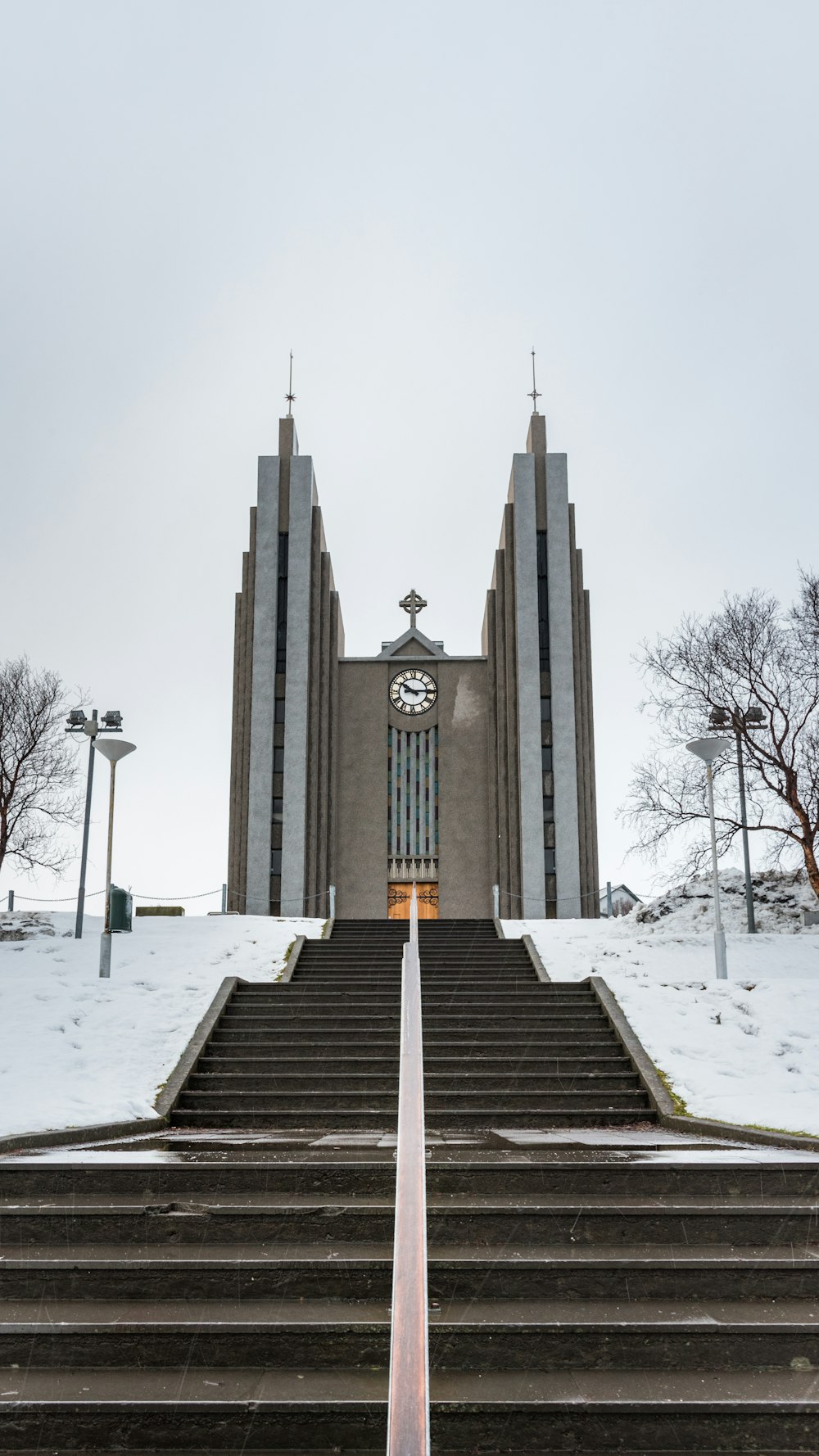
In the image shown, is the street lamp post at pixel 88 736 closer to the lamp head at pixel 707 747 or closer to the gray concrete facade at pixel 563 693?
the lamp head at pixel 707 747

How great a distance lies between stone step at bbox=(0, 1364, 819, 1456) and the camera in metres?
3.58

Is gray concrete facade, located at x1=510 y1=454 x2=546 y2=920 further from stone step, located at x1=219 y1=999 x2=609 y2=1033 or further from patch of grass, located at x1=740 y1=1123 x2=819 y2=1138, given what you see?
patch of grass, located at x1=740 y1=1123 x2=819 y2=1138

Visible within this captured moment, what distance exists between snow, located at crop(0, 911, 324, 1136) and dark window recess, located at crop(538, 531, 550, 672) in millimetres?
14487

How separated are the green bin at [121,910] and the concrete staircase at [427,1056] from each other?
4.03m

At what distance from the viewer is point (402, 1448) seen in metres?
1.84

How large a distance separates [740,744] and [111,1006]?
11.1 m

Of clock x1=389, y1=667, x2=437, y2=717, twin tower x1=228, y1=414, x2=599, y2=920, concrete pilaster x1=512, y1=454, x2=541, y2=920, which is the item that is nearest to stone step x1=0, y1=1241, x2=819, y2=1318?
twin tower x1=228, y1=414, x2=599, y2=920

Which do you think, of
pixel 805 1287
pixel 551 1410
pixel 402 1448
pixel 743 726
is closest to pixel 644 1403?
pixel 551 1410

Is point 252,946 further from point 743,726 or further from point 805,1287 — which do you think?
point 805,1287

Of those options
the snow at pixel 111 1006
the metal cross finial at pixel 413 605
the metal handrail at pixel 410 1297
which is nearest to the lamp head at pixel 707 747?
the snow at pixel 111 1006

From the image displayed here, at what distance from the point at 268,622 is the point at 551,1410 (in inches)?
1051

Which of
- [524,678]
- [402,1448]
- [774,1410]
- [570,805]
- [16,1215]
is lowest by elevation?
[774,1410]

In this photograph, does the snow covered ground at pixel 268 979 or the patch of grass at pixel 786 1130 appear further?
the snow covered ground at pixel 268 979

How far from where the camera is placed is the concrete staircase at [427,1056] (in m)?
7.99
